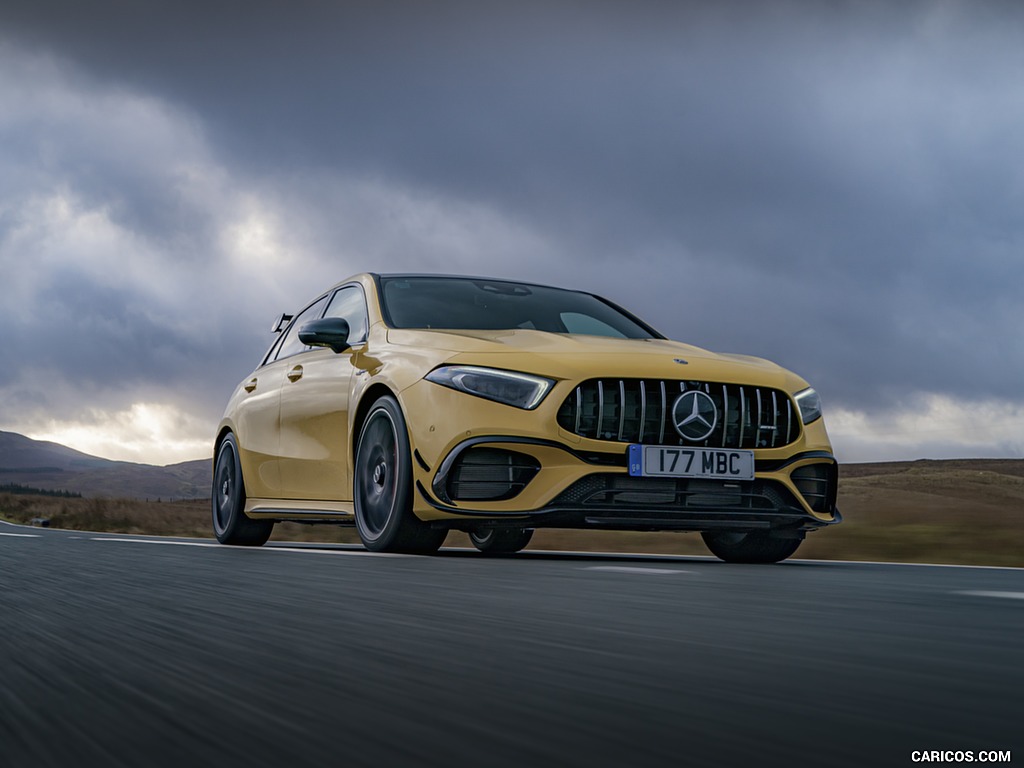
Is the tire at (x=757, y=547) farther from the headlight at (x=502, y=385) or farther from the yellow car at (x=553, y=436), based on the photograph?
the headlight at (x=502, y=385)

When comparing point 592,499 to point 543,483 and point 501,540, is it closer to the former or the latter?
point 543,483

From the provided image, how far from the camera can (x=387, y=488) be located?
6.66 metres

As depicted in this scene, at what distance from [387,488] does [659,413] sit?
1.47 m

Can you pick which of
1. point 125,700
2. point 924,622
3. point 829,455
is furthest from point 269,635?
point 829,455

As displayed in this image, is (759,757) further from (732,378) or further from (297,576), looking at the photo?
(732,378)

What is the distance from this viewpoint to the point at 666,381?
6.32 metres

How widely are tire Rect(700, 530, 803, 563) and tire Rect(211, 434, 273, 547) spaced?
345 cm

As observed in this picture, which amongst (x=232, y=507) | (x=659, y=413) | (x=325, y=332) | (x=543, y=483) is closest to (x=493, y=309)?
(x=325, y=332)

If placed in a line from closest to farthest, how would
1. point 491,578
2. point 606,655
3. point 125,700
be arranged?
point 125,700
point 606,655
point 491,578

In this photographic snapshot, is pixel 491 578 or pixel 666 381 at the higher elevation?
pixel 666 381

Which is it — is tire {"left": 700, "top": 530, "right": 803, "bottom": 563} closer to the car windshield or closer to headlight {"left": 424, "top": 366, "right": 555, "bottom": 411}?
the car windshield

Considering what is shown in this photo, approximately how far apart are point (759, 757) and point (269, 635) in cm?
156

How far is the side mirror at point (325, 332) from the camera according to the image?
23.9 ft

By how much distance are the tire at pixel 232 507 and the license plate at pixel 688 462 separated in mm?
3835
